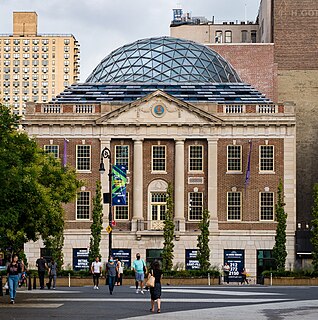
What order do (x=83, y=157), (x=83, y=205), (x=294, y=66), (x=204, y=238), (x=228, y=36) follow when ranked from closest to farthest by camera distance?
(x=204, y=238), (x=83, y=205), (x=83, y=157), (x=294, y=66), (x=228, y=36)

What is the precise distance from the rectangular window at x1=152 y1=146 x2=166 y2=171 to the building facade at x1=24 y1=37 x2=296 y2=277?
9cm

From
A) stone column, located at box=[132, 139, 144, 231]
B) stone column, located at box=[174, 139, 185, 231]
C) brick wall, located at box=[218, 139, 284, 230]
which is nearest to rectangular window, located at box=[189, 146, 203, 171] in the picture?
stone column, located at box=[174, 139, 185, 231]

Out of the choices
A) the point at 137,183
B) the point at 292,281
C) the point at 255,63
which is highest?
the point at 255,63

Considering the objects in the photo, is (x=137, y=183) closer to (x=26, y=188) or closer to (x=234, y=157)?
(x=234, y=157)

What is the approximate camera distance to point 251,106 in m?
94.3

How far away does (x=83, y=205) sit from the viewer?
310 feet

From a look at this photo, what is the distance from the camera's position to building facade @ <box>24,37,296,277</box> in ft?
306

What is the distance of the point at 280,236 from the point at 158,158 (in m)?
13.1

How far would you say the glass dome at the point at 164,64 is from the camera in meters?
107

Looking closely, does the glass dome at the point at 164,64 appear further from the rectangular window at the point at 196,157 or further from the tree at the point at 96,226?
the tree at the point at 96,226

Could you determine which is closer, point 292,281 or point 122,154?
point 292,281

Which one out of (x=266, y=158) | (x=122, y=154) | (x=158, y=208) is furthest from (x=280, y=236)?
(x=122, y=154)

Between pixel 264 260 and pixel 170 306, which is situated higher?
pixel 264 260

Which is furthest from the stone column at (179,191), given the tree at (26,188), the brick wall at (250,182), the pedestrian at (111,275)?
the pedestrian at (111,275)
